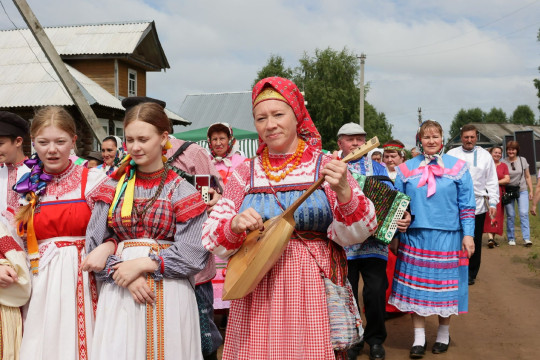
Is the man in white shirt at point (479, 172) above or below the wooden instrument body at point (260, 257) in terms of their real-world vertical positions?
above

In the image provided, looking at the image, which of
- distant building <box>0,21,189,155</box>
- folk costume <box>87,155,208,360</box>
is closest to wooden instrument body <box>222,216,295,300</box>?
folk costume <box>87,155,208,360</box>

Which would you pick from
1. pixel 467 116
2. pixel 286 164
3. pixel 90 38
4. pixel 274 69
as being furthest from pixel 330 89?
pixel 467 116

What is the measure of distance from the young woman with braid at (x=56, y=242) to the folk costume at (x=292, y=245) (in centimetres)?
91

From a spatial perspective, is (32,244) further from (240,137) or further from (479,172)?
(240,137)

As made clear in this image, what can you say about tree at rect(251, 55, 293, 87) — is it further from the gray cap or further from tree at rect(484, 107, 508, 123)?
tree at rect(484, 107, 508, 123)

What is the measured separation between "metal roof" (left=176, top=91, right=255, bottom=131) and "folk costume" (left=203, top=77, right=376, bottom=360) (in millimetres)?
26779

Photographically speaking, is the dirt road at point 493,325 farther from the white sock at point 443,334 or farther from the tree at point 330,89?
the tree at point 330,89

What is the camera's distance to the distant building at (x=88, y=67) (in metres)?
21.0

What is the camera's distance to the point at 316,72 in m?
48.9

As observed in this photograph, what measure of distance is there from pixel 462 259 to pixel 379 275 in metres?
0.75

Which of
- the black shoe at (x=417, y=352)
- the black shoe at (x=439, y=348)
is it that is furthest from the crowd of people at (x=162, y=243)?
the black shoe at (x=439, y=348)

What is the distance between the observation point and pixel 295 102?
8.58 ft

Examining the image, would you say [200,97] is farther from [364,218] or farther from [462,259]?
[364,218]

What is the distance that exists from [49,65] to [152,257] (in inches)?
888
